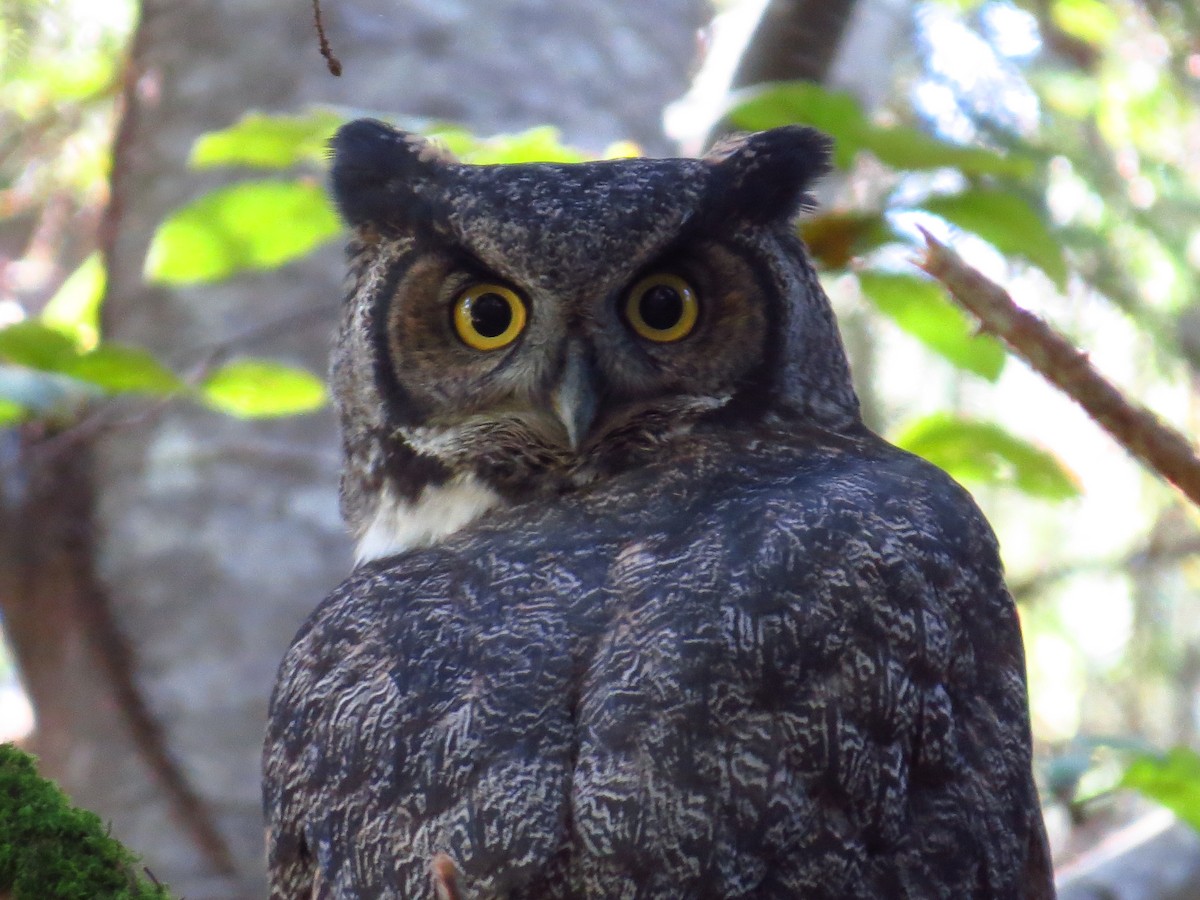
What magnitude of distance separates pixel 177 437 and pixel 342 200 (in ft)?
6.10

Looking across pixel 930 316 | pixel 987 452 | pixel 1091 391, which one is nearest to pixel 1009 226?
pixel 930 316

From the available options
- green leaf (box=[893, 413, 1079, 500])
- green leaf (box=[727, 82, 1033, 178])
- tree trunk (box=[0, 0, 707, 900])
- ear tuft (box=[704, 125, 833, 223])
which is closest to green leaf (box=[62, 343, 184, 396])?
tree trunk (box=[0, 0, 707, 900])

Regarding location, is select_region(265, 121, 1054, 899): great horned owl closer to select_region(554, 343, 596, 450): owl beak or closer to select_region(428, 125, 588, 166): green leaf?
select_region(554, 343, 596, 450): owl beak

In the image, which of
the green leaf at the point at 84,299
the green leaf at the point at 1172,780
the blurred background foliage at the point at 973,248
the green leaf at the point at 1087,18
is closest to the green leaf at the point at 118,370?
the blurred background foliage at the point at 973,248

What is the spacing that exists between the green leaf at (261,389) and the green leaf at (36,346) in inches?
14.7

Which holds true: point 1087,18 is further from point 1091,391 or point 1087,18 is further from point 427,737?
point 427,737

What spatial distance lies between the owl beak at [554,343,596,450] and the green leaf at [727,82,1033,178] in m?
0.80

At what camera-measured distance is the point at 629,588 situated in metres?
1.66

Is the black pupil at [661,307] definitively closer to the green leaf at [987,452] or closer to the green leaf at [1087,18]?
the green leaf at [987,452]

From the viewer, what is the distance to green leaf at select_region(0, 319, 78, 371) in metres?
2.30

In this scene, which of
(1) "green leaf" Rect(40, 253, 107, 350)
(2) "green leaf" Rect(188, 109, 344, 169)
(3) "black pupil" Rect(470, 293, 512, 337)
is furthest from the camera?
(1) "green leaf" Rect(40, 253, 107, 350)

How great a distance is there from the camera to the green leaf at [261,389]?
2734mm

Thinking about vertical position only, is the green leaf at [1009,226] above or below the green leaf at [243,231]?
above

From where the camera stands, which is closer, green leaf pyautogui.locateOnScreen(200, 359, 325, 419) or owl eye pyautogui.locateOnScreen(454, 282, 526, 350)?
owl eye pyautogui.locateOnScreen(454, 282, 526, 350)
